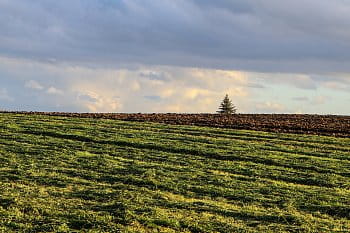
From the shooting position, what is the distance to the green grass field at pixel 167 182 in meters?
19.6

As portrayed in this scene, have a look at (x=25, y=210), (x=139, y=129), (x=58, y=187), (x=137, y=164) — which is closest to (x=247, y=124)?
(x=139, y=129)

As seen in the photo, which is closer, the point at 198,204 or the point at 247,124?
the point at 198,204

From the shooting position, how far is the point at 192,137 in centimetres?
4472

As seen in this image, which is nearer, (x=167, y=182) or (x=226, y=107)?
(x=167, y=182)

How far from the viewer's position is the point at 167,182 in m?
26.8

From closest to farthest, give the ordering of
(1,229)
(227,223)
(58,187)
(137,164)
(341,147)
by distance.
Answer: (1,229)
(227,223)
(58,187)
(137,164)
(341,147)

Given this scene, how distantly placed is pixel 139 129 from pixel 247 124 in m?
15.0

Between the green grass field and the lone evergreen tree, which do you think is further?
the lone evergreen tree

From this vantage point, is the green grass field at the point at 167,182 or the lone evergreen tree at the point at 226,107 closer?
the green grass field at the point at 167,182

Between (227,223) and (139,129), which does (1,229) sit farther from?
(139,129)

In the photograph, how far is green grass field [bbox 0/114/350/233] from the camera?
19.6 m

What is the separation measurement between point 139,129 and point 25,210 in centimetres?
3049

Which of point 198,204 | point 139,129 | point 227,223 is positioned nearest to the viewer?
point 227,223

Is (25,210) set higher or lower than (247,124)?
lower
